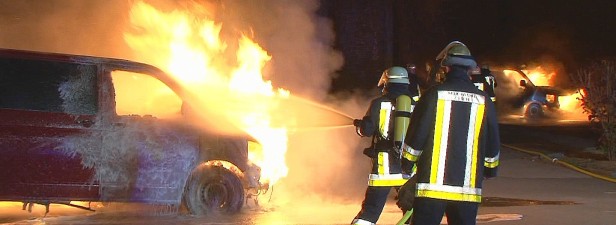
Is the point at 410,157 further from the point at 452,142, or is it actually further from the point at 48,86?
the point at 48,86

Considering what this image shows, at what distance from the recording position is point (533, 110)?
928 inches

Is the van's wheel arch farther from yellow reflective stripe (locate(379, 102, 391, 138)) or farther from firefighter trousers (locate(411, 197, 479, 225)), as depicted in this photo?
firefighter trousers (locate(411, 197, 479, 225))

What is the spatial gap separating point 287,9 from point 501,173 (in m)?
4.10

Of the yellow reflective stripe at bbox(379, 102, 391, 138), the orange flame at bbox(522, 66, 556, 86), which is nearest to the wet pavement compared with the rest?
the yellow reflective stripe at bbox(379, 102, 391, 138)

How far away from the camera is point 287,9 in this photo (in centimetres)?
1164

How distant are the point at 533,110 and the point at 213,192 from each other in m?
17.4

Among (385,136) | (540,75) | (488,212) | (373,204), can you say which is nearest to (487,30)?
(540,75)

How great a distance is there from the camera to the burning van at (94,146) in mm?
7332

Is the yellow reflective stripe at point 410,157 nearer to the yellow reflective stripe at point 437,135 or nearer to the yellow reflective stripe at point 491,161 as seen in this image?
the yellow reflective stripe at point 437,135

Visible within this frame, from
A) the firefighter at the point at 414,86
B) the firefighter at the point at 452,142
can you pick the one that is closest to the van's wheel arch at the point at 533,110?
the firefighter at the point at 414,86

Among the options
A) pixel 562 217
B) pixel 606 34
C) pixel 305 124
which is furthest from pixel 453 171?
pixel 606 34

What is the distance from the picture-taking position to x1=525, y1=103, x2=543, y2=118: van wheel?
925 inches

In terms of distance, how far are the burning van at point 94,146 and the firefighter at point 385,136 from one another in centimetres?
195

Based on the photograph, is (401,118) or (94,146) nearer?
(401,118)
